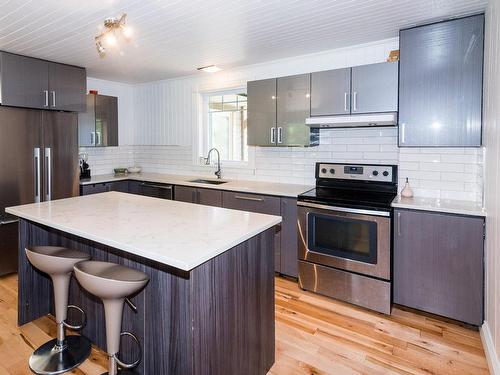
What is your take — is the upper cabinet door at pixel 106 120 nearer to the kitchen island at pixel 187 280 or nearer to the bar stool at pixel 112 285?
the kitchen island at pixel 187 280

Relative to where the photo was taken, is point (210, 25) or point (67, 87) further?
point (67, 87)

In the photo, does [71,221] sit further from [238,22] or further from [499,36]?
[499,36]

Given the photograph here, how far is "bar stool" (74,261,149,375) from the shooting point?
154cm

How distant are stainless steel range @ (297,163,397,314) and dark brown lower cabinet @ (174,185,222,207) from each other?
3.45ft

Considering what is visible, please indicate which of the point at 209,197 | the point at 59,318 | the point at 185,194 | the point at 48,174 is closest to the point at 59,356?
the point at 59,318

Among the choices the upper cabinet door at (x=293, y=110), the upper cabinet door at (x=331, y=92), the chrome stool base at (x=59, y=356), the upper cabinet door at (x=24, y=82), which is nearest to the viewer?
the chrome stool base at (x=59, y=356)

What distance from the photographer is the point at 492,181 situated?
216 cm

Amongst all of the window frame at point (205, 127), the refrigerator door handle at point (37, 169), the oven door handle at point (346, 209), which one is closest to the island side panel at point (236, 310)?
the oven door handle at point (346, 209)

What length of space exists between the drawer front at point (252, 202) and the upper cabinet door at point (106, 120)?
218cm

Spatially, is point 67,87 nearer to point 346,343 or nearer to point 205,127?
point 205,127

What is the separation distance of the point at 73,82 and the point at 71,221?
110 inches

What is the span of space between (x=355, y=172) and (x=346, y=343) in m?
1.63

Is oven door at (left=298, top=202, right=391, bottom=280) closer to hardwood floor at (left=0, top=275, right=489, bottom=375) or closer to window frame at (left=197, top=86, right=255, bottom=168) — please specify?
hardwood floor at (left=0, top=275, right=489, bottom=375)

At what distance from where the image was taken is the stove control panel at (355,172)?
10.2ft
